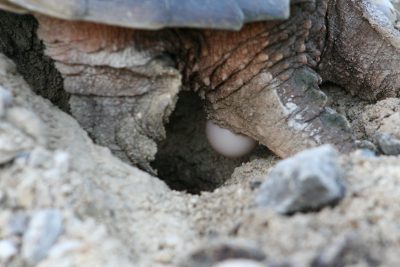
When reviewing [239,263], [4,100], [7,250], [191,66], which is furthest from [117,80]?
[239,263]

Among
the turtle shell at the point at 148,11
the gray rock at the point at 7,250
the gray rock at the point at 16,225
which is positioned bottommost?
the gray rock at the point at 7,250

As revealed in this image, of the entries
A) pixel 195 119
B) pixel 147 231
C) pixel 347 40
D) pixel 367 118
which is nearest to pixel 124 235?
pixel 147 231

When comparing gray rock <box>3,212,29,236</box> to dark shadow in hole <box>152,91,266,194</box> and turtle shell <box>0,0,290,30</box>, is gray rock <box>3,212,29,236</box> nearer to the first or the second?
turtle shell <box>0,0,290,30</box>

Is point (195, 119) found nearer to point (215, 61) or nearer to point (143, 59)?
point (215, 61)

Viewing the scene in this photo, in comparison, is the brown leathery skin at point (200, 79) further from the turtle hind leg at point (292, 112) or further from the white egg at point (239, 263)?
the white egg at point (239, 263)

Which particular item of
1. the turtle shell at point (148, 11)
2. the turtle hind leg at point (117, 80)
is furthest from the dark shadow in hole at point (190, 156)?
the turtle shell at point (148, 11)

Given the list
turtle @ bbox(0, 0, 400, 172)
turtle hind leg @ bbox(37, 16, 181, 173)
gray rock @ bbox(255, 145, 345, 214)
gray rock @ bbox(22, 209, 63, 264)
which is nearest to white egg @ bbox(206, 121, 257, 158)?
turtle @ bbox(0, 0, 400, 172)
